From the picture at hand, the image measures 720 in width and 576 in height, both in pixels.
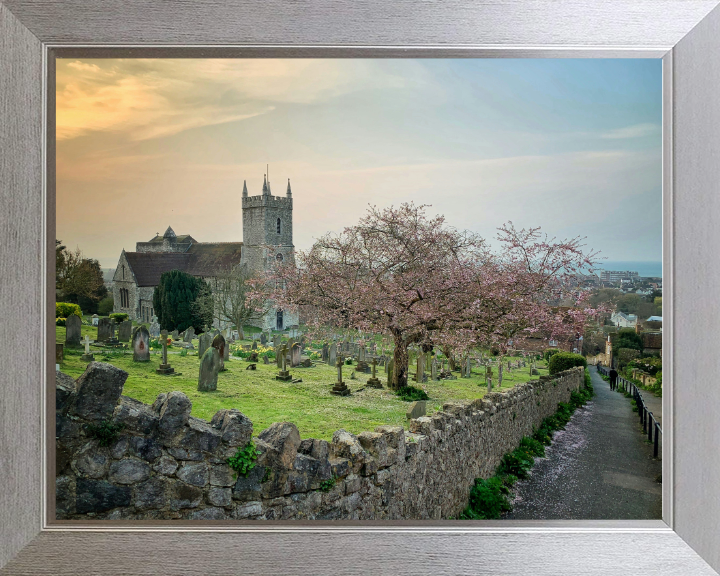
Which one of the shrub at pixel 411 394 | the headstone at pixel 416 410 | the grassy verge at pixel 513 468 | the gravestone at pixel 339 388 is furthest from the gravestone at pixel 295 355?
the grassy verge at pixel 513 468

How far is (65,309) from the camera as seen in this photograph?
8.05 ft

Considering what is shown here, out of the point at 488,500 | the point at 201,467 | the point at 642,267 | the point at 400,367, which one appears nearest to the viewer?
the point at 201,467

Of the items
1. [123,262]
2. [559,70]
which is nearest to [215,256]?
[123,262]

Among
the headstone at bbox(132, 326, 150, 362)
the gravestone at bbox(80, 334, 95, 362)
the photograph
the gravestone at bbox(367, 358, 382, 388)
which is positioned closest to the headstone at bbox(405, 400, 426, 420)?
the photograph

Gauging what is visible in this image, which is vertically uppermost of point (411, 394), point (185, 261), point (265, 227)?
point (265, 227)

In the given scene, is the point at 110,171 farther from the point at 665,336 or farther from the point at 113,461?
the point at 665,336

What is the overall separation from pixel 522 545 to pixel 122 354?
264 cm

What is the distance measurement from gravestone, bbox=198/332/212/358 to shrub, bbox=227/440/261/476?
667 millimetres

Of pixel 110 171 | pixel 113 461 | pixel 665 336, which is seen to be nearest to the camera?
pixel 113 461

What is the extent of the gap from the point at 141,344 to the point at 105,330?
22 cm

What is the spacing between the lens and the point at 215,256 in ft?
8.59

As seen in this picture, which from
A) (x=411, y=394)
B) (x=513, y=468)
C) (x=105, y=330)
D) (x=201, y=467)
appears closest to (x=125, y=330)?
(x=105, y=330)

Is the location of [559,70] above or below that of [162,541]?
above

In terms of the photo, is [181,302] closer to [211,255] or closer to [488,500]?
[211,255]
